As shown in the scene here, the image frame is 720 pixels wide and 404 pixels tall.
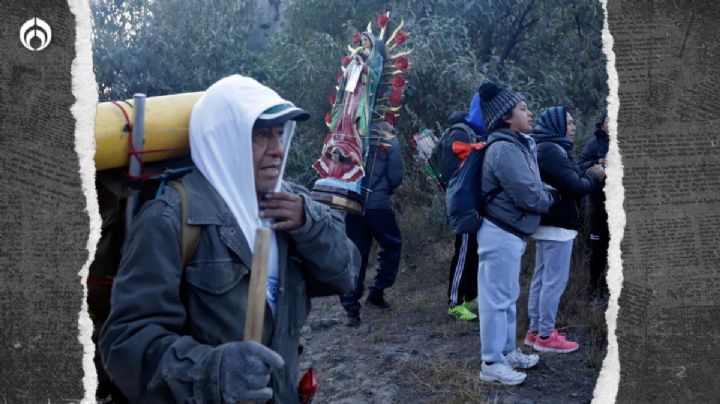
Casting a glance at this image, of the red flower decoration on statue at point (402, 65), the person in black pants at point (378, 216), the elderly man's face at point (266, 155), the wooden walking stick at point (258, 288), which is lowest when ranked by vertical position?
the person in black pants at point (378, 216)

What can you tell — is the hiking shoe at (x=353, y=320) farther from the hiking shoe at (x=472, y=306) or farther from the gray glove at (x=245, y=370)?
the gray glove at (x=245, y=370)

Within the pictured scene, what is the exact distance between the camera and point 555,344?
566 cm

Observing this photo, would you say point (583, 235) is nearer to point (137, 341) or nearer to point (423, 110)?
point (423, 110)

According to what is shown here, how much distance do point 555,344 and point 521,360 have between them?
1.59 feet

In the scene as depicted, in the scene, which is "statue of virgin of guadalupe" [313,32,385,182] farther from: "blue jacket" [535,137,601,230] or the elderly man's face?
the elderly man's face

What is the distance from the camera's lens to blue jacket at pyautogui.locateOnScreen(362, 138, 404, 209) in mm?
6582

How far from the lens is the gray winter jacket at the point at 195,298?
6.64 ft

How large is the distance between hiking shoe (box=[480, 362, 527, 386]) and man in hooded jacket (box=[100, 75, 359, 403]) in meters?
2.77

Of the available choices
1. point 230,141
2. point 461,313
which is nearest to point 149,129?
point 230,141

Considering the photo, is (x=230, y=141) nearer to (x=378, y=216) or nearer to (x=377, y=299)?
(x=378, y=216)

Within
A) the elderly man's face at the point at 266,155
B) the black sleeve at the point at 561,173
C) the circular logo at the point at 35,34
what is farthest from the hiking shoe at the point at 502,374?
the circular logo at the point at 35,34

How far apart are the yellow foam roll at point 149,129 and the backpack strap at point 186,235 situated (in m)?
0.19

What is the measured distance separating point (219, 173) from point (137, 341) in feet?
1.73

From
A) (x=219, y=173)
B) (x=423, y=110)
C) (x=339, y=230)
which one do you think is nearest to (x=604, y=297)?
(x=423, y=110)
